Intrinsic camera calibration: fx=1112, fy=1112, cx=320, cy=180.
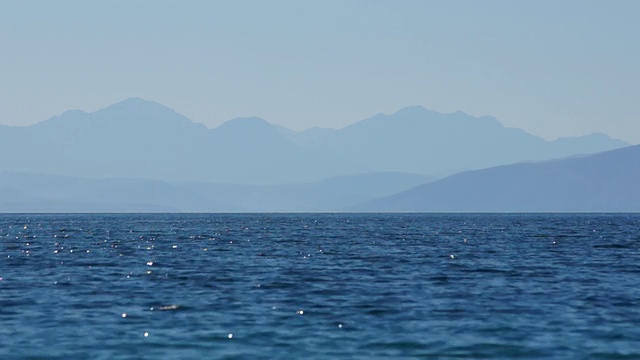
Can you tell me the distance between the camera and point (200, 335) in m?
34.2

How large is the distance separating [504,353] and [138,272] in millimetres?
30776

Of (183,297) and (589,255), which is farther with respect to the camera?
(589,255)

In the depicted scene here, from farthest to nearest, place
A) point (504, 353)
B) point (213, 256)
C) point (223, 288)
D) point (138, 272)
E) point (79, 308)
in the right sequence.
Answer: point (213, 256) < point (138, 272) < point (223, 288) < point (79, 308) < point (504, 353)

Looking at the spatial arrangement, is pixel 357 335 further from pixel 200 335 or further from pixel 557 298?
pixel 557 298

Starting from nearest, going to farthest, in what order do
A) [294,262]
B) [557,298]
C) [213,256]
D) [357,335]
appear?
1. [357,335]
2. [557,298]
3. [294,262]
4. [213,256]

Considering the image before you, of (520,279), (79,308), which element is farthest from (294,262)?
(79,308)

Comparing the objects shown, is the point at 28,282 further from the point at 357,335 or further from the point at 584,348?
the point at 584,348

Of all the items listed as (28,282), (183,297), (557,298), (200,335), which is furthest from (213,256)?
(200,335)

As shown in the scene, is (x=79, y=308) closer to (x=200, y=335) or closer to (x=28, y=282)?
(x=200, y=335)

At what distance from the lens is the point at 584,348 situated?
32.2m

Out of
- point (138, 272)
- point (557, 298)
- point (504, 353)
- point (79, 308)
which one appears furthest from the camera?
point (138, 272)

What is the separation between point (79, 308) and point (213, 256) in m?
33.9

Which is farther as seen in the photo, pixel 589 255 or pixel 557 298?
pixel 589 255

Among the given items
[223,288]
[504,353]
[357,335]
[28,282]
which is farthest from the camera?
[28,282]
